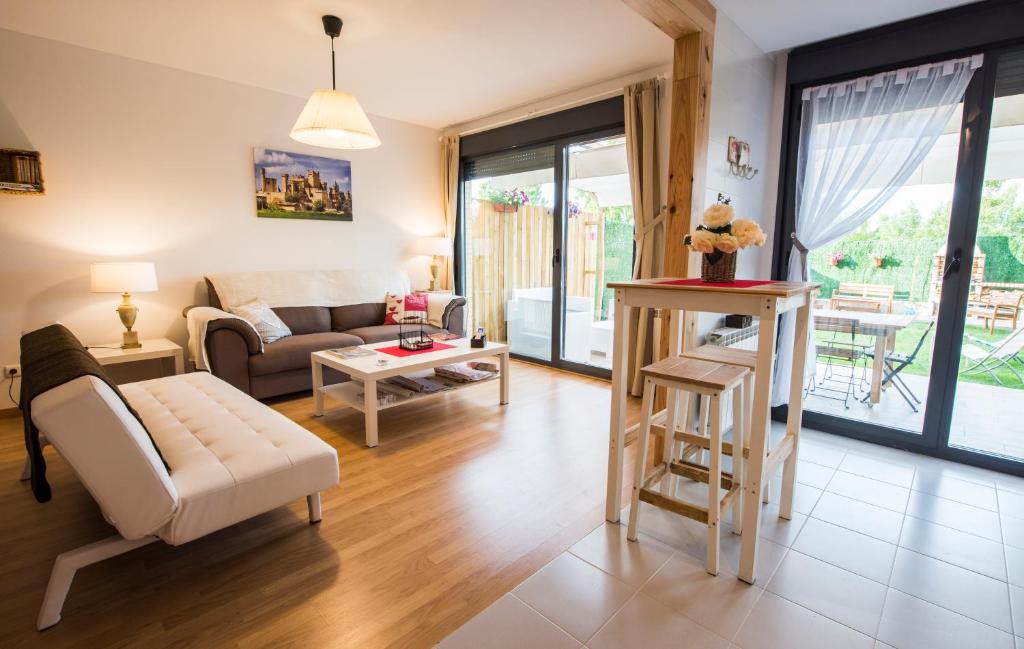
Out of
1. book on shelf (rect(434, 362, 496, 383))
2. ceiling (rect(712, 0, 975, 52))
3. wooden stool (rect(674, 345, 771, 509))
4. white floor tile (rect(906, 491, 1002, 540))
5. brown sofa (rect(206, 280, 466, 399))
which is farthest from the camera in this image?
book on shelf (rect(434, 362, 496, 383))

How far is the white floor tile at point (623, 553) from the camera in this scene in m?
1.73

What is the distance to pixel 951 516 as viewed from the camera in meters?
2.14

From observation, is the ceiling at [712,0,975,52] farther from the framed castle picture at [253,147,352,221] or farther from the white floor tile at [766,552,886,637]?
the framed castle picture at [253,147,352,221]

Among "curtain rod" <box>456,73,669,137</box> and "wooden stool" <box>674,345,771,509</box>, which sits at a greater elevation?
"curtain rod" <box>456,73,669,137</box>

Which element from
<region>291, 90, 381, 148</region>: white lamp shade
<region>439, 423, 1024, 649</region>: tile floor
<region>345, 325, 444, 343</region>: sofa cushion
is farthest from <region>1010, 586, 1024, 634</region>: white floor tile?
<region>345, 325, 444, 343</region>: sofa cushion

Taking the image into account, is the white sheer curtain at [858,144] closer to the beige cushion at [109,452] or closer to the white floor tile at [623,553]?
the white floor tile at [623,553]

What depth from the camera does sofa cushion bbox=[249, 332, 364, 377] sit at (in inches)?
136

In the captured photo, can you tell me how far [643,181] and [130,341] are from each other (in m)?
3.97

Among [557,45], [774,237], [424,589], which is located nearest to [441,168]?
[557,45]

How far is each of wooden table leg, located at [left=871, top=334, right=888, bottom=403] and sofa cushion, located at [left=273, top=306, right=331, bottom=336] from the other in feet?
13.8

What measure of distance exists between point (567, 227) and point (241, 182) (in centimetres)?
291

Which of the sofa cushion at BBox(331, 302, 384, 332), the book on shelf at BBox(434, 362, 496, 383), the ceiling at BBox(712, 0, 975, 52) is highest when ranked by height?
the ceiling at BBox(712, 0, 975, 52)

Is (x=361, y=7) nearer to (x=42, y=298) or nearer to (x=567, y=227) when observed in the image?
(x=567, y=227)

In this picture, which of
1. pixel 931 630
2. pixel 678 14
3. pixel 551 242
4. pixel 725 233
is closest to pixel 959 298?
pixel 725 233
